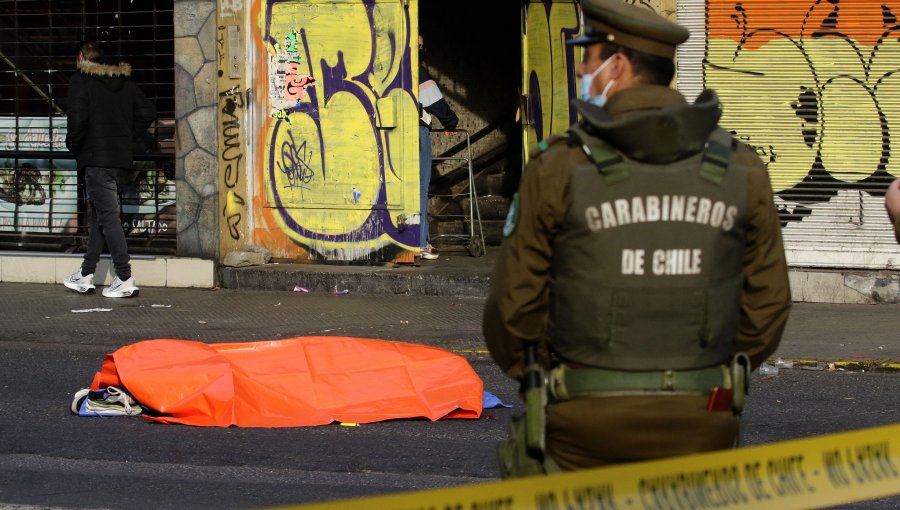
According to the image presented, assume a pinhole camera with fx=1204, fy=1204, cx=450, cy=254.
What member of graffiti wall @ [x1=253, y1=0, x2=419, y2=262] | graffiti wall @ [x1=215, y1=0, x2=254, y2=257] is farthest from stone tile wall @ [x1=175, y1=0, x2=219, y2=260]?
graffiti wall @ [x1=253, y1=0, x2=419, y2=262]

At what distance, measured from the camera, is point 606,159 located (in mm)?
2785

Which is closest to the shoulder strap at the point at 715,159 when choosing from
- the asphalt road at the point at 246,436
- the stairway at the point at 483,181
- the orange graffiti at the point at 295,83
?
the asphalt road at the point at 246,436

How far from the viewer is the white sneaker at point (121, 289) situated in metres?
10.9

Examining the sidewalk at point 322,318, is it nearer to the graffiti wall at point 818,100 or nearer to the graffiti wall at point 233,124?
the graffiti wall at point 233,124

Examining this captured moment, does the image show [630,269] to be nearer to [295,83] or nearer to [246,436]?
[246,436]

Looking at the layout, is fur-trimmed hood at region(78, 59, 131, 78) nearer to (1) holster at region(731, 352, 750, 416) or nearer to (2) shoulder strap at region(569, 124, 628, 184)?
(2) shoulder strap at region(569, 124, 628, 184)

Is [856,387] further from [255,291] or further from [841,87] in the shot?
[255,291]

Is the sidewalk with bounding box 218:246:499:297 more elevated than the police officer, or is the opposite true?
the police officer

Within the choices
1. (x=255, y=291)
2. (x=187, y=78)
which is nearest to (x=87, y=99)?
(x=187, y=78)

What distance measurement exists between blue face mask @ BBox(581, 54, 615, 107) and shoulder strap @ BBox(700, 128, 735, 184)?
0.91ft

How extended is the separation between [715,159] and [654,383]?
548 millimetres

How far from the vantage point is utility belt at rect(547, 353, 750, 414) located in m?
2.81

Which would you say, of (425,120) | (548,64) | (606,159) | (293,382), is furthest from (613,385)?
(548,64)

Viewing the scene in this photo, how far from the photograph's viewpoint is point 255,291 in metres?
11.4
